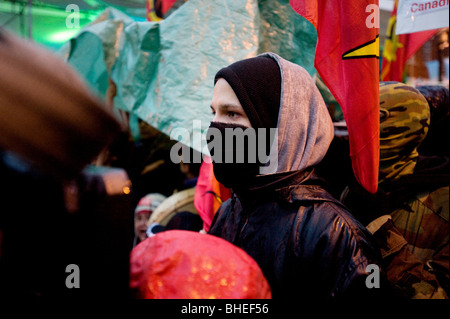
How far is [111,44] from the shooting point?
117 inches

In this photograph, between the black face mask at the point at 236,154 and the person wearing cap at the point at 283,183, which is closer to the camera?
the person wearing cap at the point at 283,183

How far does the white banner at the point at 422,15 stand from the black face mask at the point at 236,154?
1.46 metres

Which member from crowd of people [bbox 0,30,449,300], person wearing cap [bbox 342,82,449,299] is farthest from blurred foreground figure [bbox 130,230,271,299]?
person wearing cap [bbox 342,82,449,299]

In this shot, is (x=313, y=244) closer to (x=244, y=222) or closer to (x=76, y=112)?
(x=244, y=222)

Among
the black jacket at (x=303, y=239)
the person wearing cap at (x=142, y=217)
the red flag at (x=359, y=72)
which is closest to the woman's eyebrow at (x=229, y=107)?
the black jacket at (x=303, y=239)

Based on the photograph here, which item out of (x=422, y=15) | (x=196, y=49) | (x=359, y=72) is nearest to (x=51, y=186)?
(x=359, y=72)

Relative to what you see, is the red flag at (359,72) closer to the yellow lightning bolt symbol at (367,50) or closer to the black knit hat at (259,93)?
the yellow lightning bolt symbol at (367,50)

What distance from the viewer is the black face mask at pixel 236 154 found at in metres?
1.31

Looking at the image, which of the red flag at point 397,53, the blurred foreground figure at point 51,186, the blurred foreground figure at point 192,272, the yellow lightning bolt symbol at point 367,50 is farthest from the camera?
the red flag at point 397,53

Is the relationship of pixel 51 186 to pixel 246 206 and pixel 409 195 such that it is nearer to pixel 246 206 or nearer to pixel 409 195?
pixel 246 206

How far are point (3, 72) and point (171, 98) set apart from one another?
185 cm

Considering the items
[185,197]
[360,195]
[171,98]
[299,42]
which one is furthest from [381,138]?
[185,197]

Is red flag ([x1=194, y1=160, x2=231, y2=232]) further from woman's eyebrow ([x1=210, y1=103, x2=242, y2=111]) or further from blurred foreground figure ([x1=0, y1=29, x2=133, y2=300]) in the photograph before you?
blurred foreground figure ([x1=0, y1=29, x2=133, y2=300])

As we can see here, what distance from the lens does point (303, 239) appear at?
1.16 metres
